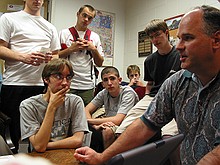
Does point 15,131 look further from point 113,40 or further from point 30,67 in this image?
point 113,40

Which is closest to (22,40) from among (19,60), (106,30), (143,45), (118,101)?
(19,60)

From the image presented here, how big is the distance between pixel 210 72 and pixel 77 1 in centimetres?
377

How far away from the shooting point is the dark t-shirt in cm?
245

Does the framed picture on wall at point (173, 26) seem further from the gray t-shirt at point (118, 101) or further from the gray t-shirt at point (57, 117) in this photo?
the gray t-shirt at point (57, 117)

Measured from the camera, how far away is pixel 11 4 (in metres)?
3.98

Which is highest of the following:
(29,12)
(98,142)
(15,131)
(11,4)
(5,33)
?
(11,4)

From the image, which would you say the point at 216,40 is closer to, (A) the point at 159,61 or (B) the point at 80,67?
(A) the point at 159,61

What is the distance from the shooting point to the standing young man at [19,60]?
2.11m

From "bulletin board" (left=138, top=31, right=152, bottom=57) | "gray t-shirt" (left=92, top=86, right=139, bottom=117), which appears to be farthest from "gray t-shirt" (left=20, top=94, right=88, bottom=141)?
"bulletin board" (left=138, top=31, right=152, bottom=57)

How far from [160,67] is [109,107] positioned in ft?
2.44

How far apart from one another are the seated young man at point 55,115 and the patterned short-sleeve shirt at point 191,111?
0.62 metres

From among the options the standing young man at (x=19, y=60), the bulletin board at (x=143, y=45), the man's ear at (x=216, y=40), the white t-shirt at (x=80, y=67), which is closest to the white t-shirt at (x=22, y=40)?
the standing young man at (x=19, y=60)

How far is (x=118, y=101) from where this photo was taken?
111 inches

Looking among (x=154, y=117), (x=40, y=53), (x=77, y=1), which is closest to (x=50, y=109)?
(x=40, y=53)
